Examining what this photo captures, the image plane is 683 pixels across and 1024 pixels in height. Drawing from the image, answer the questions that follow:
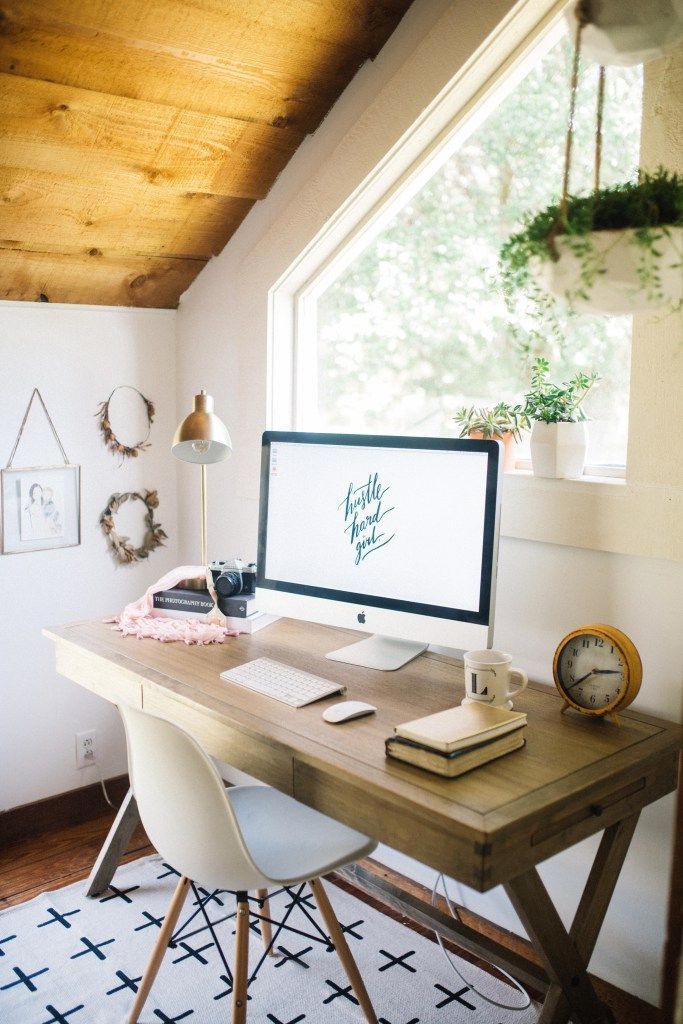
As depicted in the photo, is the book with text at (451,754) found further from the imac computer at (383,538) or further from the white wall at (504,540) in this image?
the white wall at (504,540)

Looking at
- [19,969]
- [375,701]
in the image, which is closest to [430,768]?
[375,701]

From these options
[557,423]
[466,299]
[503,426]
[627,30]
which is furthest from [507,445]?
[627,30]

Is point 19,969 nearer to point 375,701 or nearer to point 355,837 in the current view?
point 355,837

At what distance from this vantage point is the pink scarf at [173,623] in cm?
219

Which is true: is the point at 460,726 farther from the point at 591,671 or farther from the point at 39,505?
the point at 39,505

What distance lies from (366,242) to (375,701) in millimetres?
1290

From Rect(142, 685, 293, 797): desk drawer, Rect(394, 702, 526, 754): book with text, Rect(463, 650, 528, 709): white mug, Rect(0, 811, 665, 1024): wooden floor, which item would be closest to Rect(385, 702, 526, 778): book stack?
Rect(394, 702, 526, 754): book with text

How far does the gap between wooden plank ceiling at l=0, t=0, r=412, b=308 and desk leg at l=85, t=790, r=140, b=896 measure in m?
1.43

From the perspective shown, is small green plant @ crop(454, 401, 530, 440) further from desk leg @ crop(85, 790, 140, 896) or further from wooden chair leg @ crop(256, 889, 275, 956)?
desk leg @ crop(85, 790, 140, 896)

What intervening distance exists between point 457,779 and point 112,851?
1.31 m

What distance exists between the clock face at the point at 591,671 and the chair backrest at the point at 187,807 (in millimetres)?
659

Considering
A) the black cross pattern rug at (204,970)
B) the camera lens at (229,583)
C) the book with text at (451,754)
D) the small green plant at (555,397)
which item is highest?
the small green plant at (555,397)

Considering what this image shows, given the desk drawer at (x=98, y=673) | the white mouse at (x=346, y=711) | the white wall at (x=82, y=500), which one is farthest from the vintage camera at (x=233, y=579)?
the white wall at (x=82, y=500)

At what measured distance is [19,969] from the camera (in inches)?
83.4
